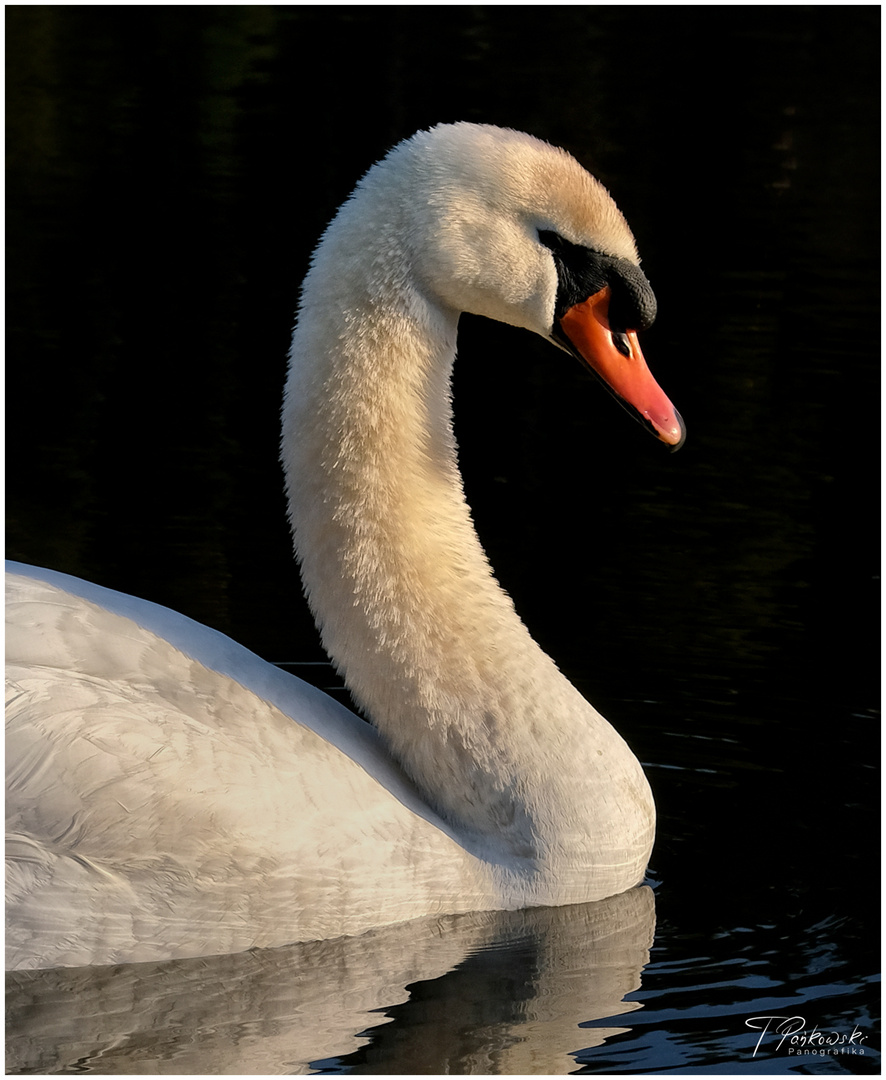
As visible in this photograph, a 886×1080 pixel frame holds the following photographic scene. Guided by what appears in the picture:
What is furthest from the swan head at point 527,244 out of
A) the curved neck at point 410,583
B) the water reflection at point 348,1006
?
the water reflection at point 348,1006

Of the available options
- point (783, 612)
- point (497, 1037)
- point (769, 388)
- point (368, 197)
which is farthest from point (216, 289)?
point (497, 1037)

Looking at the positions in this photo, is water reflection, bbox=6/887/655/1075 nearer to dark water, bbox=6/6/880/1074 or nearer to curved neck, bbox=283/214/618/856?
dark water, bbox=6/6/880/1074

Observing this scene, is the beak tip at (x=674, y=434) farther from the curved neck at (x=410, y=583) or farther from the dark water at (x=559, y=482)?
the dark water at (x=559, y=482)

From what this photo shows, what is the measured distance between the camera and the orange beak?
19.3 ft

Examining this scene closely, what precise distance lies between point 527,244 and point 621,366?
0.51 m

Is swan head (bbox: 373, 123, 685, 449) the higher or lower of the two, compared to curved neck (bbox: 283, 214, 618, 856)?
higher

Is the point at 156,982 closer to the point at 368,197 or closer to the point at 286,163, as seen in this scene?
the point at 368,197

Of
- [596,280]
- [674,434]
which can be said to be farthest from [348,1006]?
[596,280]

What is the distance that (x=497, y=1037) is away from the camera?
5.27 m

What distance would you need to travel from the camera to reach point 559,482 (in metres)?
11.2

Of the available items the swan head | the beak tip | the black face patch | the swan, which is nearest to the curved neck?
the swan

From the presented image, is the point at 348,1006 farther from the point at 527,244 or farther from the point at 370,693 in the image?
the point at 527,244

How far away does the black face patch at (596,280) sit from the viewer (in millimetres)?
5777

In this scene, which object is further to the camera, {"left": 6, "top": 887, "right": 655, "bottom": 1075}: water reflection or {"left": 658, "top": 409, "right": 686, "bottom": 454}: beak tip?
{"left": 658, "top": 409, "right": 686, "bottom": 454}: beak tip
